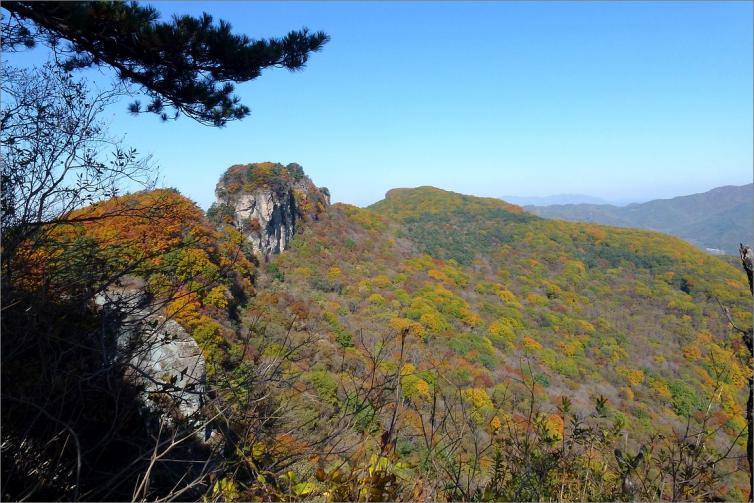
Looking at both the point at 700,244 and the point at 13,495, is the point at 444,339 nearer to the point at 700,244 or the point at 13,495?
the point at 13,495

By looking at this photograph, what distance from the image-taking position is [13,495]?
78.0 inches

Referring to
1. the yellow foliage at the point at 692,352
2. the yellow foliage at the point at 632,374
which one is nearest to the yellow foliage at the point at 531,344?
the yellow foliage at the point at 632,374

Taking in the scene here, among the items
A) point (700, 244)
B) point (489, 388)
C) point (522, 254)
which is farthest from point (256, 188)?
point (700, 244)

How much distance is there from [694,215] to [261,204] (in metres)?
127

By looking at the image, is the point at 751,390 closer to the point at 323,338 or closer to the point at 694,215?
the point at 323,338

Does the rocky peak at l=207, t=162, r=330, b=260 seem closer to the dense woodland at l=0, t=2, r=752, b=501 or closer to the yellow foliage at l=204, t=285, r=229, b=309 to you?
the dense woodland at l=0, t=2, r=752, b=501

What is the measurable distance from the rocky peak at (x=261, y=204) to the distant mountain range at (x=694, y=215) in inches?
2936

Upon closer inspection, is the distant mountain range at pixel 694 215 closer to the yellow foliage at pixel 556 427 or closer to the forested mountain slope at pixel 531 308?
the forested mountain slope at pixel 531 308

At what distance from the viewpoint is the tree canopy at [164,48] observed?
10.2 ft

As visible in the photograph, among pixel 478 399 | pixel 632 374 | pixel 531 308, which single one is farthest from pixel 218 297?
pixel 531 308

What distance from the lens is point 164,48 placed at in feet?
11.3

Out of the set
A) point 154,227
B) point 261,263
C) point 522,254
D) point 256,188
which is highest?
point 256,188

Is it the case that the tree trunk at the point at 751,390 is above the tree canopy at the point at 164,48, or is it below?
below

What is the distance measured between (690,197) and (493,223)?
108 m
